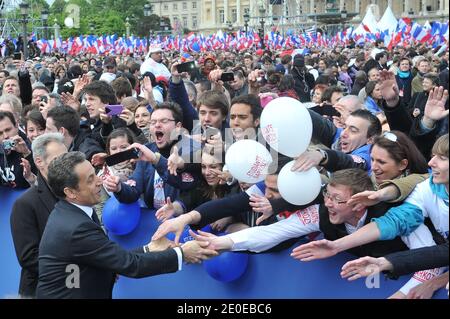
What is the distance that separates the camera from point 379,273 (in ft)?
11.2

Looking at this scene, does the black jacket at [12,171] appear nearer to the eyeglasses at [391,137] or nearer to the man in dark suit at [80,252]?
the man in dark suit at [80,252]

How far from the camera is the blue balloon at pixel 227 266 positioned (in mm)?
3924

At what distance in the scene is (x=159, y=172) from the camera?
4594mm

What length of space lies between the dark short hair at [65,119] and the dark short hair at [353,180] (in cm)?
286

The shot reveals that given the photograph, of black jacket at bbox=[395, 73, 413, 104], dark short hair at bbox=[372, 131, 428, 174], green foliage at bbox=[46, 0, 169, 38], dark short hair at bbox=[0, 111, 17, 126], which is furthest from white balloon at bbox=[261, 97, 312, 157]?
green foliage at bbox=[46, 0, 169, 38]

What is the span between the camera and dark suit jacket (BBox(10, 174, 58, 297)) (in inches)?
164

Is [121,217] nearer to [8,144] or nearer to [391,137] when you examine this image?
[8,144]

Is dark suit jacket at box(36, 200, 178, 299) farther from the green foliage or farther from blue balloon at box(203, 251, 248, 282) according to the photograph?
the green foliage

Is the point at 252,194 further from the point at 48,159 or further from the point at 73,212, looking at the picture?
the point at 48,159

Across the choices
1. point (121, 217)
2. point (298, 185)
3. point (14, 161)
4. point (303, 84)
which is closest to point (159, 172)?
point (121, 217)

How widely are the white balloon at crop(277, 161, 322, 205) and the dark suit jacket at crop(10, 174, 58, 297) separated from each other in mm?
1450

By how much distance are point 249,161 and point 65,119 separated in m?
2.31

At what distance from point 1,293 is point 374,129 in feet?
9.84

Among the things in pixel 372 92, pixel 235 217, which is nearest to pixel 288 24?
pixel 372 92
